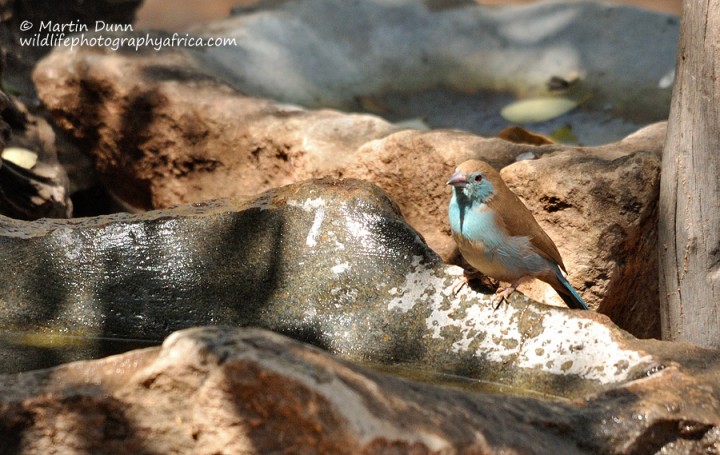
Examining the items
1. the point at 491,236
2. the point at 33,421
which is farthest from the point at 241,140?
the point at 33,421

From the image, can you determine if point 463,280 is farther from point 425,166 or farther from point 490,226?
point 425,166

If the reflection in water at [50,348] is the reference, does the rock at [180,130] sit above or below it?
above

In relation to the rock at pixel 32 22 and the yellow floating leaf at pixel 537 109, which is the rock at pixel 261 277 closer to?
the yellow floating leaf at pixel 537 109

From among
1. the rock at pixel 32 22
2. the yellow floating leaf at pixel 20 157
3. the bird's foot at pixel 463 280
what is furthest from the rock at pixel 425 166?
the rock at pixel 32 22

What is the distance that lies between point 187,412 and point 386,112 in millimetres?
5885

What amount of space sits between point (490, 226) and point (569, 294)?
0.63m

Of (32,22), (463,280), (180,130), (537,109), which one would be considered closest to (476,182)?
(463,280)

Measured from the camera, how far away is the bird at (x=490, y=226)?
4449 mm

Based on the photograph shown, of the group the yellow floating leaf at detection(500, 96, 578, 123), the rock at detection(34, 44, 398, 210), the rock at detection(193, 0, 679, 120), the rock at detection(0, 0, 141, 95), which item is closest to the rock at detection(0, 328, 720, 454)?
the rock at detection(34, 44, 398, 210)

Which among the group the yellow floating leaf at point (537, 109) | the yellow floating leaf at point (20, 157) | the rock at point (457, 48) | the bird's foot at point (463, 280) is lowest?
the bird's foot at point (463, 280)

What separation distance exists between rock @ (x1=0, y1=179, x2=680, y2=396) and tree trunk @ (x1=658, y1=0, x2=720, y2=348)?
0.89 metres

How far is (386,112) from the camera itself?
849 centimetres

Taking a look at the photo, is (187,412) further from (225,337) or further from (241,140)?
(241,140)

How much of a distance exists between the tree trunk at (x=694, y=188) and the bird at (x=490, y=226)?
63 centimetres
